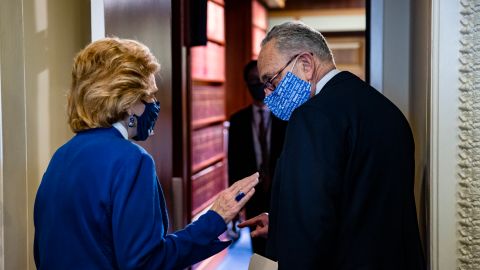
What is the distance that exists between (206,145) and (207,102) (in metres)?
0.36

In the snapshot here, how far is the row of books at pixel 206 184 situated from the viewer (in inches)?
157

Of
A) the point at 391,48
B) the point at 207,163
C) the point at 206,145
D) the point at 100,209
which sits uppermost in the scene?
the point at 391,48

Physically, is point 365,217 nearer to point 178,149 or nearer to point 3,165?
point 3,165

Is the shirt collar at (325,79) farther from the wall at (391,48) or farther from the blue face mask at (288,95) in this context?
the wall at (391,48)

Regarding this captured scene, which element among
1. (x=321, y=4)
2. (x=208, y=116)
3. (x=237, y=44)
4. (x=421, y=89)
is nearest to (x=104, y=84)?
(x=421, y=89)

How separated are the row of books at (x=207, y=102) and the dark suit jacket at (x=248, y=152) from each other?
0.78 metres

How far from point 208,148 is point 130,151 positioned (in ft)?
10.3

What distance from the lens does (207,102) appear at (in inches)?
172

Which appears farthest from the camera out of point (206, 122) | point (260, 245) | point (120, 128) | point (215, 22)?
point (215, 22)

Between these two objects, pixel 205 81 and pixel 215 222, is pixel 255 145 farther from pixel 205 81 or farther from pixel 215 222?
pixel 215 222

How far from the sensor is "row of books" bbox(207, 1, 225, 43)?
4.25m

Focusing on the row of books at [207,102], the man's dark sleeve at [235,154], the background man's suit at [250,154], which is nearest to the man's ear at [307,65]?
the background man's suit at [250,154]

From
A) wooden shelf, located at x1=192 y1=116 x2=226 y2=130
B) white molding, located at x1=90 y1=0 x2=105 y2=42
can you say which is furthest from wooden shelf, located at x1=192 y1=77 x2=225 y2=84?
white molding, located at x1=90 y1=0 x2=105 y2=42

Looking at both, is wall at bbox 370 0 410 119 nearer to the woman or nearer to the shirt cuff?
the shirt cuff
